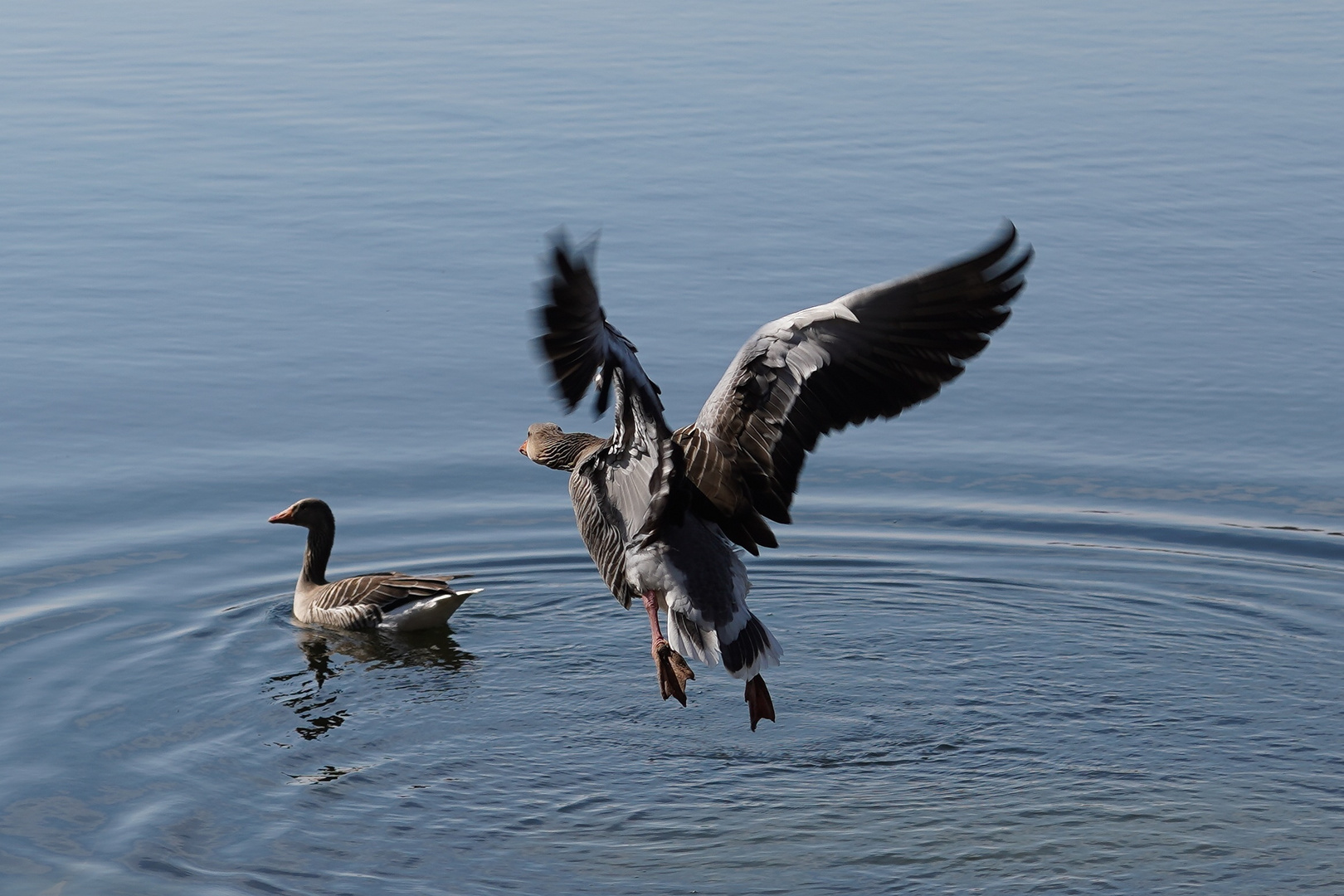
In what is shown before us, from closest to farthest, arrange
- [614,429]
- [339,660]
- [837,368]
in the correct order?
[837,368], [614,429], [339,660]

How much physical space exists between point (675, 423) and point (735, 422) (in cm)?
537

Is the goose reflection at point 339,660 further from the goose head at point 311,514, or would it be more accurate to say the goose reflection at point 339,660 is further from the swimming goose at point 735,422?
the swimming goose at point 735,422

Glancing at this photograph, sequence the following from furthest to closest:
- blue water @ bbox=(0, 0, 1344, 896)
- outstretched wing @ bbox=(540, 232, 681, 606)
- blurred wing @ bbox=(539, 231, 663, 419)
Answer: blue water @ bbox=(0, 0, 1344, 896) < outstretched wing @ bbox=(540, 232, 681, 606) < blurred wing @ bbox=(539, 231, 663, 419)

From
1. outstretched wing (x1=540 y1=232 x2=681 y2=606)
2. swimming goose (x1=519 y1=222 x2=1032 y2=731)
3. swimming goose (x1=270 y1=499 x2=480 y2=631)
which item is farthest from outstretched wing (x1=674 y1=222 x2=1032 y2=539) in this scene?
swimming goose (x1=270 y1=499 x2=480 y2=631)

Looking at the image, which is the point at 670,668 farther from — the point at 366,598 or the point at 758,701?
the point at 366,598

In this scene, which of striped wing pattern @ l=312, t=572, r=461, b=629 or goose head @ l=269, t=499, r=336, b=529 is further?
goose head @ l=269, t=499, r=336, b=529

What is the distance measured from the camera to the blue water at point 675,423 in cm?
855

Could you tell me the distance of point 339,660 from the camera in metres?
11.1

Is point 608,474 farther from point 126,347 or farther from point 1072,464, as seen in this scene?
point 126,347

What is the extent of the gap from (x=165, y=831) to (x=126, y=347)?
8.67 metres

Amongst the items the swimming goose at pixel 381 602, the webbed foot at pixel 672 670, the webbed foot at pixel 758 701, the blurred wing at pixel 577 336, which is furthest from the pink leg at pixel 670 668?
the swimming goose at pixel 381 602

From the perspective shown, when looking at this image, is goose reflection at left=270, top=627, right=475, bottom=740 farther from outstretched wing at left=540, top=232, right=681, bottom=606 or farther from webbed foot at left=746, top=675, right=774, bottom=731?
webbed foot at left=746, top=675, right=774, bottom=731

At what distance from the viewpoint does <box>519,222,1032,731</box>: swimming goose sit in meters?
7.85

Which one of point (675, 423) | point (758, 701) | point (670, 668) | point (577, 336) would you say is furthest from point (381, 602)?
point (577, 336)
